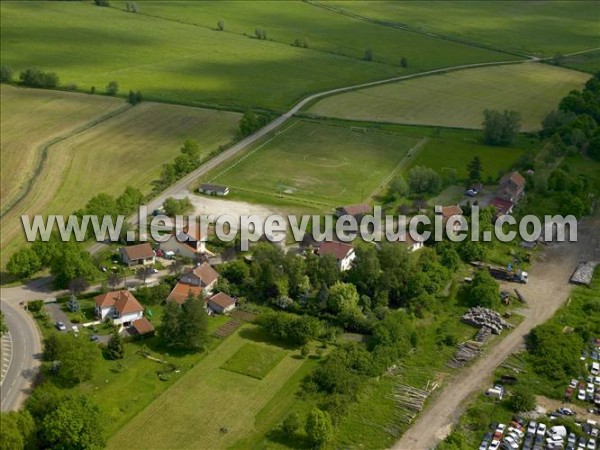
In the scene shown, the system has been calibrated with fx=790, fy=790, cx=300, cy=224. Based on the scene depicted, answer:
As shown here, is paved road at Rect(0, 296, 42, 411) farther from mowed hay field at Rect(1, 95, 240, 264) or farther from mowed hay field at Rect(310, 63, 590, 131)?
mowed hay field at Rect(310, 63, 590, 131)

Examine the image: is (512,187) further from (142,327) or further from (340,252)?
(142,327)

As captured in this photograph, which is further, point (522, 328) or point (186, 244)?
point (186, 244)

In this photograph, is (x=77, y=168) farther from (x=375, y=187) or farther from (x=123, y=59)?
(x=123, y=59)

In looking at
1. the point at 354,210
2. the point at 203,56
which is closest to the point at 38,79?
the point at 203,56

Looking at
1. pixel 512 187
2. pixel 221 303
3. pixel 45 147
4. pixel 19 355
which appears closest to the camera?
pixel 19 355

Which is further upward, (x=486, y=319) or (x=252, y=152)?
(x=252, y=152)

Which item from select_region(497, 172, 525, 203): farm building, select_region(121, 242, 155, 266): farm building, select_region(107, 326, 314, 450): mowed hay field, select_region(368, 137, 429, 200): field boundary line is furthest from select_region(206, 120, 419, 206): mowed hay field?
select_region(107, 326, 314, 450): mowed hay field
